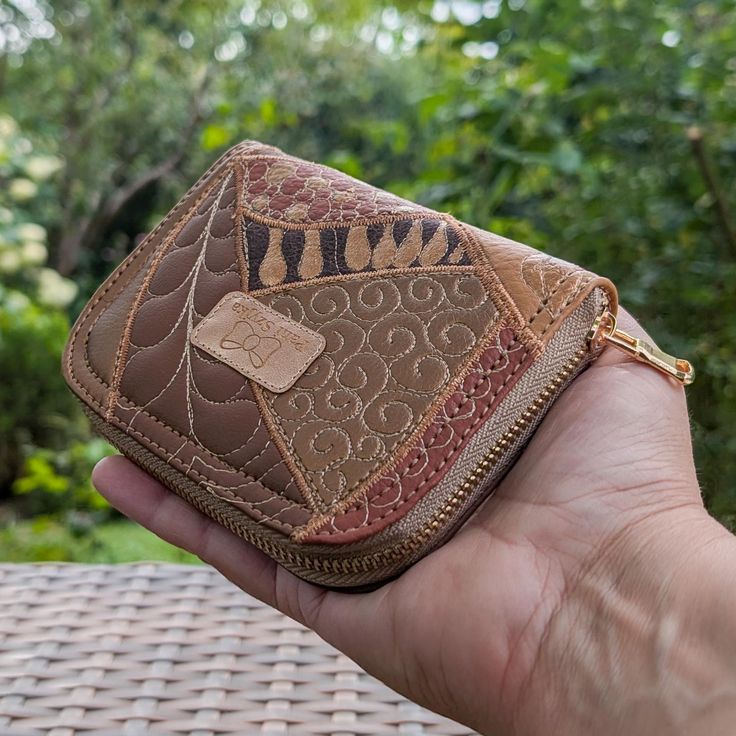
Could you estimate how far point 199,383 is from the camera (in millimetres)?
775

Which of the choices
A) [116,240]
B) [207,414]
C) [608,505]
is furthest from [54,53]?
[608,505]

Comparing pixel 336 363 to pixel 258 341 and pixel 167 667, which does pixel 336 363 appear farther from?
pixel 167 667

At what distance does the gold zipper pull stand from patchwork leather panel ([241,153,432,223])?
208 mm

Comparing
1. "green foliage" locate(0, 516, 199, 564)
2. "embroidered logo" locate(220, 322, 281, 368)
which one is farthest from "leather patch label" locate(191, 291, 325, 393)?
"green foliage" locate(0, 516, 199, 564)

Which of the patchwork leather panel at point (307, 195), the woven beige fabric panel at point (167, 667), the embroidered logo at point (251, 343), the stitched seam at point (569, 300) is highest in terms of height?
the patchwork leather panel at point (307, 195)

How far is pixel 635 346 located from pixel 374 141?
1.32 m

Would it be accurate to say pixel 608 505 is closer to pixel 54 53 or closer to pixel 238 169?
pixel 238 169

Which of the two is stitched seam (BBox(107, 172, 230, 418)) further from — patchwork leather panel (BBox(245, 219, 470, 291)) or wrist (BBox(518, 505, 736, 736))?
wrist (BBox(518, 505, 736, 736))

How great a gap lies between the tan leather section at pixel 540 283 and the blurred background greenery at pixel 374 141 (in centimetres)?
37

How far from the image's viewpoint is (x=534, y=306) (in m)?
0.72

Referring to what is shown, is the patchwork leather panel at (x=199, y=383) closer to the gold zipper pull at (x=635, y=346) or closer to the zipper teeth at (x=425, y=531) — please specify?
the zipper teeth at (x=425, y=531)

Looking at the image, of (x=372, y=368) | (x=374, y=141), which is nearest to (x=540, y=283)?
(x=372, y=368)

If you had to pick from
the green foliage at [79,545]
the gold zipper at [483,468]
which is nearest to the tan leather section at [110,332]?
the gold zipper at [483,468]

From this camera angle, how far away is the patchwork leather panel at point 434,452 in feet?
2.12
